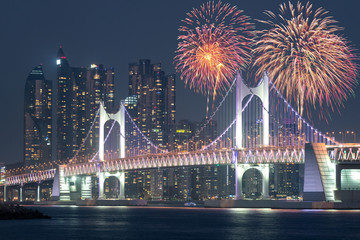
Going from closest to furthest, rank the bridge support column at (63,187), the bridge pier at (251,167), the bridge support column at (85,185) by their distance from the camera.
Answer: the bridge pier at (251,167) < the bridge support column at (63,187) < the bridge support column at (85,185)

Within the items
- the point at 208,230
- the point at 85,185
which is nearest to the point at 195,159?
the point at 85,185

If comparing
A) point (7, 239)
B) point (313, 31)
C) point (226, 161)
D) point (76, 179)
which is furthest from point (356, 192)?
point (76, 179)

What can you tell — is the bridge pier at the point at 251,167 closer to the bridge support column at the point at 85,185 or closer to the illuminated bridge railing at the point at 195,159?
the illuminated bridge railing at the point at 195,159

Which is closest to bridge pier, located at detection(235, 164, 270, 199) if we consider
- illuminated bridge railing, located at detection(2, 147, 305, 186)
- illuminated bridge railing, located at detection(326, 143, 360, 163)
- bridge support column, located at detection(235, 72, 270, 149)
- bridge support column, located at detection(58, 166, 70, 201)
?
illuminated bridge railing, located at detection(2, 147, 305, 186)

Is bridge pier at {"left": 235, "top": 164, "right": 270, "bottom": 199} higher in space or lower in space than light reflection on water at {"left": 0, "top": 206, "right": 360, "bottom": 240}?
higher

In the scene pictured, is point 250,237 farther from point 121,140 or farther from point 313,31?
point 121,140

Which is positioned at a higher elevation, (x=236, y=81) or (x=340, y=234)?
(x=236, y=81)

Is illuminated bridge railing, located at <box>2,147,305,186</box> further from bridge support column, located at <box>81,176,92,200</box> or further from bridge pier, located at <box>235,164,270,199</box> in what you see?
bridge support column, located at <box>81,176,92,200</box>

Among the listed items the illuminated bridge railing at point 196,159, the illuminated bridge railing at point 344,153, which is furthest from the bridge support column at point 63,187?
the illuminated bridge railing at point 344,153
